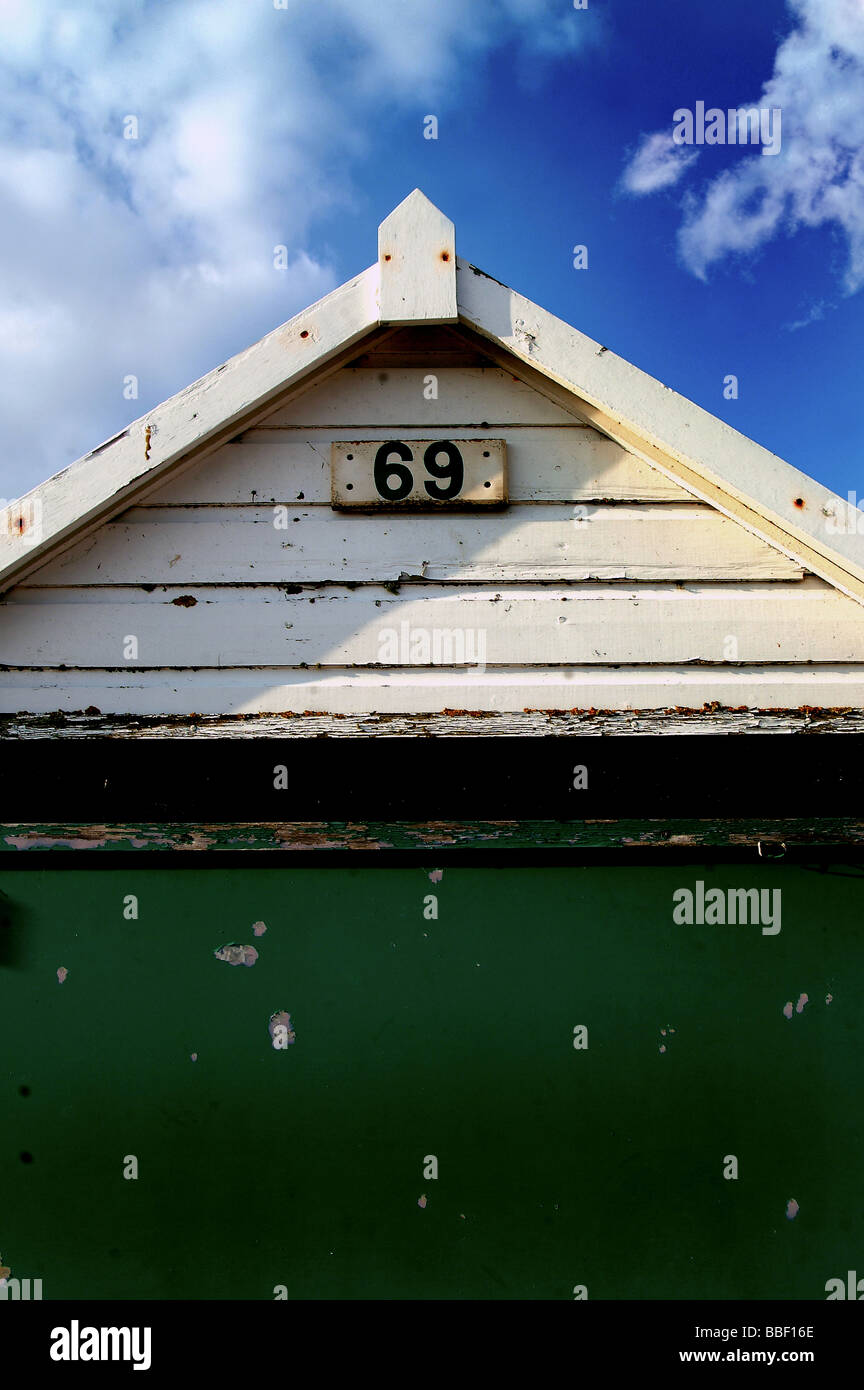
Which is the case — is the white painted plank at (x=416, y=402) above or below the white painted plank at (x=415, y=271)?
below

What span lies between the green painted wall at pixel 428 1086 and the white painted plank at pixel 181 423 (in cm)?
119

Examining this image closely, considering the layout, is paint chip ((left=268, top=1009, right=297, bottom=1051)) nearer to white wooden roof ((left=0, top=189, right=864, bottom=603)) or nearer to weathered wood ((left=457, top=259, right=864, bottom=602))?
white wooden roof ((left=0, top=189, right=864, bottom=603))

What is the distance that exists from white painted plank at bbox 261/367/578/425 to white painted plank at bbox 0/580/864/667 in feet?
2.05

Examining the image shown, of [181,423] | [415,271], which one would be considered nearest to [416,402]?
[415,271]

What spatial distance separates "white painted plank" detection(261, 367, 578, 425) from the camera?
271cm

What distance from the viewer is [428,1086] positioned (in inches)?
100

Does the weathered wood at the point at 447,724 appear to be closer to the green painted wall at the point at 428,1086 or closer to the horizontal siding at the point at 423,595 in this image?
the horizontal siding at the point at 423,595

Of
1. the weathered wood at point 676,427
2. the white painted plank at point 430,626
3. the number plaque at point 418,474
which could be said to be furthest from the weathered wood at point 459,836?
the number plaque at point 418,474

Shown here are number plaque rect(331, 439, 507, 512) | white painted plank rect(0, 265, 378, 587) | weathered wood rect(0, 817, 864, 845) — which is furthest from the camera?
number plaque rect(331, 439, 507, 512)

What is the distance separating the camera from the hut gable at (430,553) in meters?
2.50

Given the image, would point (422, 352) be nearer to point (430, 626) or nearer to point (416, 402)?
point (416, 402)

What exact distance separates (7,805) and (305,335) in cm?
185

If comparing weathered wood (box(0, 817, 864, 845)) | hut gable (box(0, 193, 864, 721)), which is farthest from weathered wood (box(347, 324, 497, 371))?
weathered wood (box(0, 817, 864, 845))

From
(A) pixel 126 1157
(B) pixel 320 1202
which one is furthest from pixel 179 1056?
(B) pixel 320 1202
